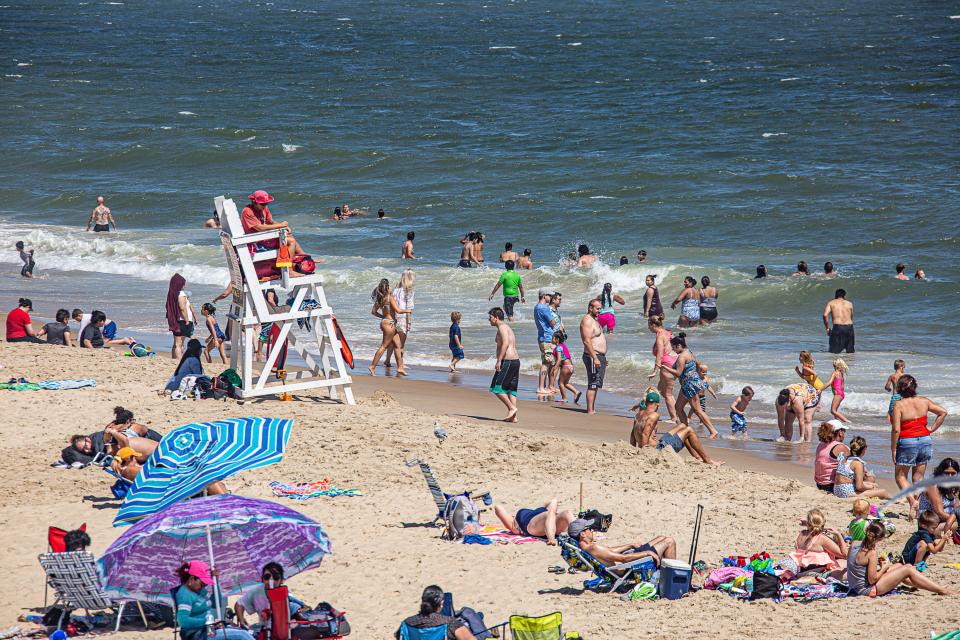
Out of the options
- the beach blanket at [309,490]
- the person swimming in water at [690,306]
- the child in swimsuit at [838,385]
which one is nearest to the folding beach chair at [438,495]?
the beach blanket at [309,490]

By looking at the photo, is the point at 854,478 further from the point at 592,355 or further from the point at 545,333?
the point at 545,333

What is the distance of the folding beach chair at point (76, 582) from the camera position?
7.95m

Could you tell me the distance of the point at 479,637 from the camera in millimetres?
7637

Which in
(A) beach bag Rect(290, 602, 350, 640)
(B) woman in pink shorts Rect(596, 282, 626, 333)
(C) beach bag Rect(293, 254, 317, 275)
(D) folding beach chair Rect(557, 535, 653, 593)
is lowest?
(A) beach bag Rect(290, 602, 350, 640)

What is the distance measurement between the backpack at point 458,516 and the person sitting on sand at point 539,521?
0.29 metres

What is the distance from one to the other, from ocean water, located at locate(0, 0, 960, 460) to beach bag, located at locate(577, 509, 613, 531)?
223 inches

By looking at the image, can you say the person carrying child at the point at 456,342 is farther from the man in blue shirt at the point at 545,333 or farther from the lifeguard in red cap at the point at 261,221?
the lifeguard in red cap at the point at 261,221

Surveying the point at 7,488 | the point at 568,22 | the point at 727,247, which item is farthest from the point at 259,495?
the point at 568,22

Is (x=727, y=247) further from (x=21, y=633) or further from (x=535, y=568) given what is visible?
(x=21, y=633)

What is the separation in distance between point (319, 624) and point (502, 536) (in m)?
2.40

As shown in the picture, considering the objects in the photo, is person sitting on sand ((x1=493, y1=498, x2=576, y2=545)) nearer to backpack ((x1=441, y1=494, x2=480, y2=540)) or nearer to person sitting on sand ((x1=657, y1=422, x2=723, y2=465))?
backpack ((x1=441, y1=494, x2=480, y2=540))

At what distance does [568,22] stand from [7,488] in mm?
77933

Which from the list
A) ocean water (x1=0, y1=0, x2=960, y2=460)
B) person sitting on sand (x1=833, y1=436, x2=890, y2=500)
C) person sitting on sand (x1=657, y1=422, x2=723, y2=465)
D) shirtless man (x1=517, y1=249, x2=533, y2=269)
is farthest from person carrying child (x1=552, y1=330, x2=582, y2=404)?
shirtless man (x1=517, y1=249, x2=533, y2=269)

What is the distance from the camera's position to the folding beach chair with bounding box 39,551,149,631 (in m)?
7.95
